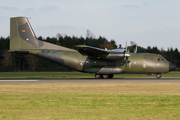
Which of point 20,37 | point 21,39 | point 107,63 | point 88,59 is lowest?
point 107,63

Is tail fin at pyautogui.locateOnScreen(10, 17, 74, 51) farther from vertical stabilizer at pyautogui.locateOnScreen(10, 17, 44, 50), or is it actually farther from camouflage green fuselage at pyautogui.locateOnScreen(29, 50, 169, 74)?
camouflage green fuselage at pyautogui.locateOnScreen(29, 50, 169, 74)

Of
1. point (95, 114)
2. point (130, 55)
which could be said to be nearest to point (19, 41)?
point (130, 55)

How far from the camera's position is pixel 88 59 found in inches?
1160

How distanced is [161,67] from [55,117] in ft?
76.5

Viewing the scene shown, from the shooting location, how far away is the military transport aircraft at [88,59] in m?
29.2

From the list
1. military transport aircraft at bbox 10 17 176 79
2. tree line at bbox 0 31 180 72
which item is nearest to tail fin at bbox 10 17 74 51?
military transport aircraft at bbox 10 17 176 79

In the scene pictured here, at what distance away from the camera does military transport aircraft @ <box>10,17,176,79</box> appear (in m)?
29.2

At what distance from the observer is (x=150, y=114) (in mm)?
9188

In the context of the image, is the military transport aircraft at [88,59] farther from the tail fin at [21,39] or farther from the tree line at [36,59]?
the tree line at [36,59]

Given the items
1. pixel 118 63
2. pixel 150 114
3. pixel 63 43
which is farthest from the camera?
pixel 63 43

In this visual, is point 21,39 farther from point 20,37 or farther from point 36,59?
point 36,59

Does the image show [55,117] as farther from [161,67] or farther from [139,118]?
[161,67]

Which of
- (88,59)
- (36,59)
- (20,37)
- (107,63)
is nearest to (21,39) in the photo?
(20,37)

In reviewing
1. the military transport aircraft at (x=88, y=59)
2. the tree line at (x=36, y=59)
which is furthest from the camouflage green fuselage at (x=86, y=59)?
the tree line at (x=36, y=59)
